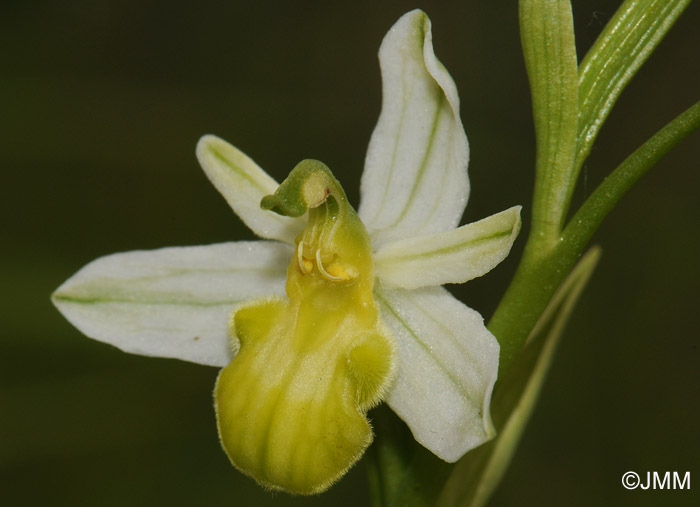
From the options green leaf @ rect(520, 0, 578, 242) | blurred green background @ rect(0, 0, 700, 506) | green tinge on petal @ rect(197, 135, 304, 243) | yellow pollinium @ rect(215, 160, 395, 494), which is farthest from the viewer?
blurred green background @ rect(0, 0, 700, 506)

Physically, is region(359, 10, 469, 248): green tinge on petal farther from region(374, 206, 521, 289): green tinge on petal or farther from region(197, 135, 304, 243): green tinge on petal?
region(197, 135, 304, 243): green tinge on petal

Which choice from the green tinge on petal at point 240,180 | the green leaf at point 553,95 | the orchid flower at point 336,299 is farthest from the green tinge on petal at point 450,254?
the green tinge on petal at point 240,180

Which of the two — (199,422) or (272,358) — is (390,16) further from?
(272,358)

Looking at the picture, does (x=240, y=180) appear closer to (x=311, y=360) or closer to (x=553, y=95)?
(x=311, y=360)

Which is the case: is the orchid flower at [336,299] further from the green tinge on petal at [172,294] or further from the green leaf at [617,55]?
the green leaf at [617,55]

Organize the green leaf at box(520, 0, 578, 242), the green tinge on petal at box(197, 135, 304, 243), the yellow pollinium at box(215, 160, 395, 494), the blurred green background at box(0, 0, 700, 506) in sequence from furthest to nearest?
the blurred green background at box(0, 0, 700, 506) → the green tinge on petal at box(197, 135, 304, 243) → the green leaf at box(520, 0, 578, 242) → the yellow pollinium at box(215, 160, 395, 494)
